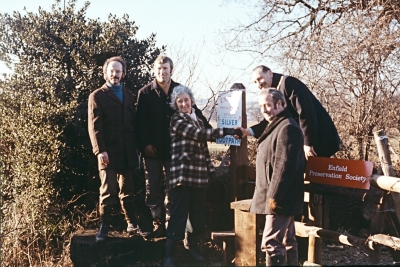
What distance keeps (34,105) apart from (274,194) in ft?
14.0

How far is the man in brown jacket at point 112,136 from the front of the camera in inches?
226

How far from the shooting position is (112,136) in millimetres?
5859

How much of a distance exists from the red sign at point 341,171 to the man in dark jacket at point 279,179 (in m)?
0.76

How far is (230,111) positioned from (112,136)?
4.76ft

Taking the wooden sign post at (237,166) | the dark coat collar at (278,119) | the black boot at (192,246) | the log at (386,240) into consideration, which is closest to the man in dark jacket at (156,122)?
the black boot at (192,246)

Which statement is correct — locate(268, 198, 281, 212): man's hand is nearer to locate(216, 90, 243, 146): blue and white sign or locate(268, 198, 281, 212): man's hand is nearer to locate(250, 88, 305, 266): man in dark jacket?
locate(250, 88, 305, 266): man in dark jacket

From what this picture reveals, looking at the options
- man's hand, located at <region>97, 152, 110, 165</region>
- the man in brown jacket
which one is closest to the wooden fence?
the man in brown jacket

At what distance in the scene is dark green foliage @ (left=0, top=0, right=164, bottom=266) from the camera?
6852mm

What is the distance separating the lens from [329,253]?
7285 millimetres

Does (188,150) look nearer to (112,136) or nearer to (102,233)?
(112,136)

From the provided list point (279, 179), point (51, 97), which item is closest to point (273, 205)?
point (279, 179)

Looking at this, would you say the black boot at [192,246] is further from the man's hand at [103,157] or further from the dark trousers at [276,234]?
the dark trousers at [276,234]

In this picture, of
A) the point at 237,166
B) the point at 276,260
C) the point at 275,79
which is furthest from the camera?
the point at 237,166

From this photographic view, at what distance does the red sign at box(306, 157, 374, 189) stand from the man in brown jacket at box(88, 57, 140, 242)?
206 cm
